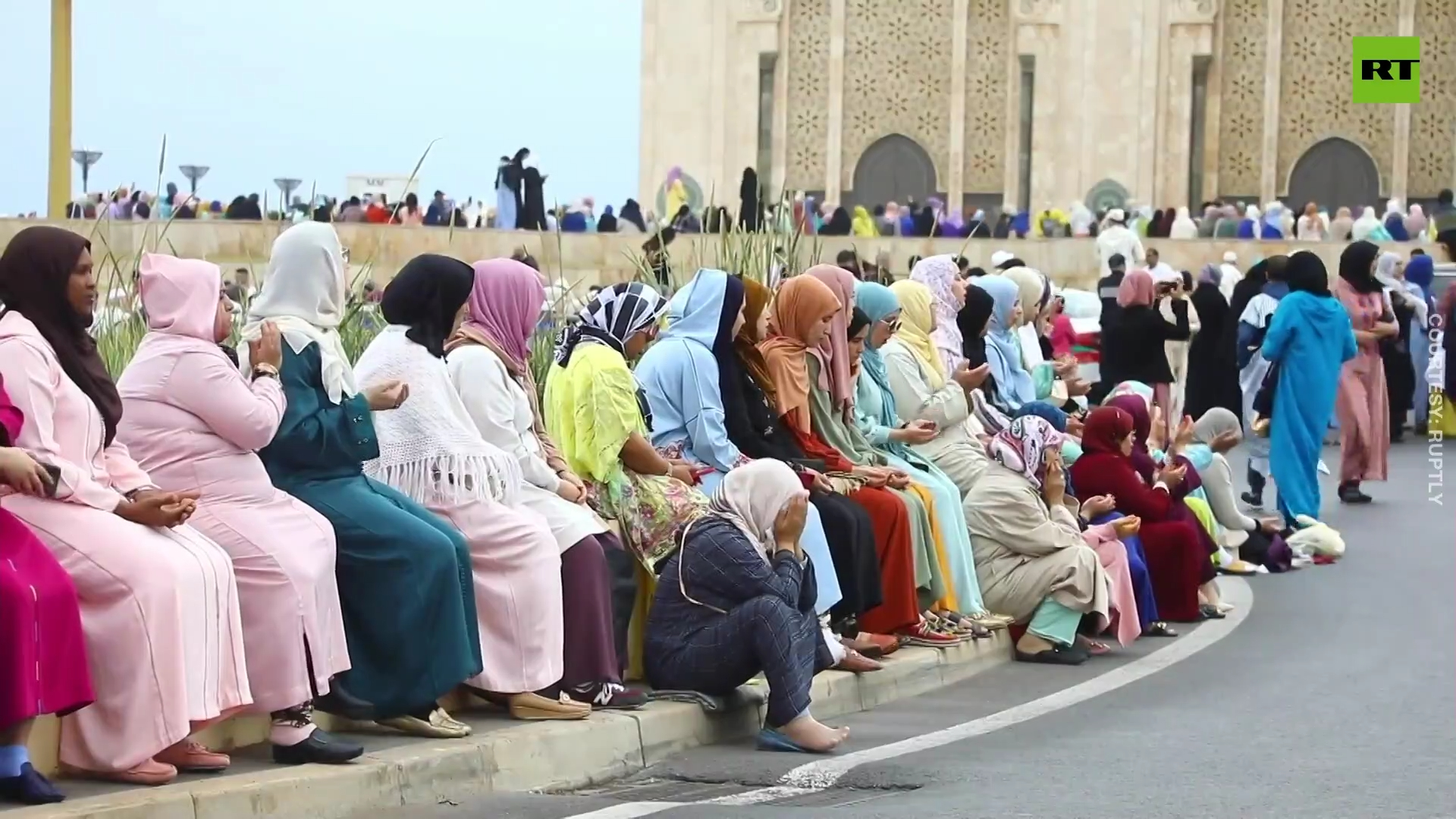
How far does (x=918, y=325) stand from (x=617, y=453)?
129 inches

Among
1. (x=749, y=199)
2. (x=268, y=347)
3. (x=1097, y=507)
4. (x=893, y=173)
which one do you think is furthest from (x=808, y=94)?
(x=268, y=347)

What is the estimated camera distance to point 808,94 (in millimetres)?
41312

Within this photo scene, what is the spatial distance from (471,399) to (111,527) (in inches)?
76.1

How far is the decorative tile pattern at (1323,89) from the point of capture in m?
38.4

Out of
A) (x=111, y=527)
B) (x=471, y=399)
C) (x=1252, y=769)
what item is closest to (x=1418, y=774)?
(x=1252, y=769)

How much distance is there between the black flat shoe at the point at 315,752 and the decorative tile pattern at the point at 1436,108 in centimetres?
3440

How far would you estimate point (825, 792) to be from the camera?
667 cm

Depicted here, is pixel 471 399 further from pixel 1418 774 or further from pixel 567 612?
pixel 1418 774

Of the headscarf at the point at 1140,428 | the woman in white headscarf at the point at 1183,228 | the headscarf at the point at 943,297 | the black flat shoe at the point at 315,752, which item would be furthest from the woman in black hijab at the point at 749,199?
the black flat shoe at the point at 315,752

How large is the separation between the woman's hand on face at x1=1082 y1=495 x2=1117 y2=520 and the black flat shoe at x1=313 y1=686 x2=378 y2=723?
15.8 feet

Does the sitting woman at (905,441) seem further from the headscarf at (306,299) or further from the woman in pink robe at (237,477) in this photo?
the woman in pink robe at (237,477)

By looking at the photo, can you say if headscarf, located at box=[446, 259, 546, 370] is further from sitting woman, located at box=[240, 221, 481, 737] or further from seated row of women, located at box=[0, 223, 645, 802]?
sitting woman, located at box=[240, 221, 481, 737]

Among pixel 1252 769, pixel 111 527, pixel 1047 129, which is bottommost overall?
pixel 1252 769

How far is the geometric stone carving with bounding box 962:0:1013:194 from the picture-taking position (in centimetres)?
4047
